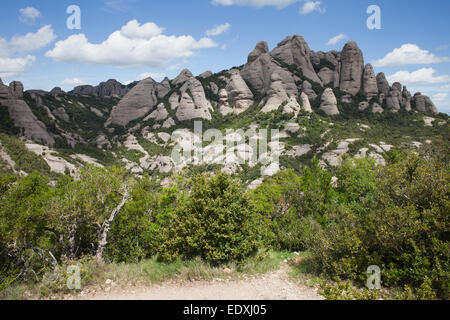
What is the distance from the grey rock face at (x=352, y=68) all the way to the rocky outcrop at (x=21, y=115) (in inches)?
4607

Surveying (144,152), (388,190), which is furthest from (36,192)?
(144,152)

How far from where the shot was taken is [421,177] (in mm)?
9211

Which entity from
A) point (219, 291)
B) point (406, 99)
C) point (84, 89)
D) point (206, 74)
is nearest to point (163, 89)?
point (206, 74)

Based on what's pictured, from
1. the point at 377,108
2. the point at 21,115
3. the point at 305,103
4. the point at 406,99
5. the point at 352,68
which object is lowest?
A: the point at 21,115

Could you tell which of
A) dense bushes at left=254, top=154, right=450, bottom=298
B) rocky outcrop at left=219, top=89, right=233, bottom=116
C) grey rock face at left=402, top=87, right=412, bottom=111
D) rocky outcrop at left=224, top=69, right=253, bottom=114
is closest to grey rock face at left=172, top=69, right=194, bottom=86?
rocky outcrop at left=219, top=89, right=233, bottom=116

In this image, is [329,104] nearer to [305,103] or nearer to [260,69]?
[305,103]

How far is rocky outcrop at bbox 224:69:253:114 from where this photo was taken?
10350 centimetres

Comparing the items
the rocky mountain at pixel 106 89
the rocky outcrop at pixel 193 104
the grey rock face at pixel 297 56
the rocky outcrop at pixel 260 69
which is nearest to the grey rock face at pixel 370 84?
the grey rock face at pixel 297 56

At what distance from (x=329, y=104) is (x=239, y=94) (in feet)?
121

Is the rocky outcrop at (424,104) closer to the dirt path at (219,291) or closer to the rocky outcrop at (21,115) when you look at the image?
the dirt path at (219,291)

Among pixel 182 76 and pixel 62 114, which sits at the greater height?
pixel 182 76

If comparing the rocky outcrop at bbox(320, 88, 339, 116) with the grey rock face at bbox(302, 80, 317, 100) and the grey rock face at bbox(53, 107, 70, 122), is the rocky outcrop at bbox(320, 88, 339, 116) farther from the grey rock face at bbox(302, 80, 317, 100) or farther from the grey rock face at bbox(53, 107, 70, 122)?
the grey rock face at bbox(53, 107, 70, 122)

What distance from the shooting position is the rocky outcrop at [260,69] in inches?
4026

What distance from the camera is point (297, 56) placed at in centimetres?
10844
